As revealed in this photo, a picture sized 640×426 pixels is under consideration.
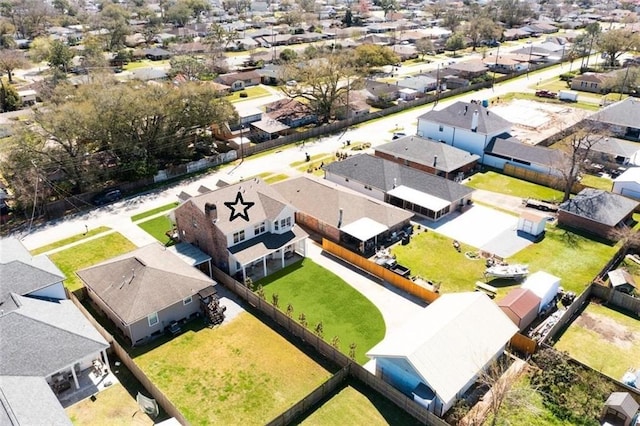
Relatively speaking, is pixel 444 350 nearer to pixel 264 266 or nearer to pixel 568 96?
pixel 264 266

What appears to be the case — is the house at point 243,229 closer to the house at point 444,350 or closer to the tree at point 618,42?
the house at point 444,350

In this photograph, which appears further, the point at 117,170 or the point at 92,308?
the point at 117,170

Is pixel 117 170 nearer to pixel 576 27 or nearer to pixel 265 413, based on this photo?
pixel 265 413

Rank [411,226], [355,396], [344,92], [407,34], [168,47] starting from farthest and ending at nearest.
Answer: [407,34], [168,47], [344,92], [411,226], [355,396]

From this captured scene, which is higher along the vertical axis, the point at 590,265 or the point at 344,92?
the point at 344,92

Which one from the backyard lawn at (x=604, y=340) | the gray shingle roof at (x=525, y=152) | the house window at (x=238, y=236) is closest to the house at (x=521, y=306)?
the backyard lawn at (x=604, y=340)

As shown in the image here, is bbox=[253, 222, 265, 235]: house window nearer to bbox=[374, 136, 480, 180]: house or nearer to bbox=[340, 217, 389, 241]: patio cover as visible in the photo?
bbox=[340, 217, 389, 241]: patio cover

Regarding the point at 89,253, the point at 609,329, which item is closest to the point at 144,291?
the point at 89,253

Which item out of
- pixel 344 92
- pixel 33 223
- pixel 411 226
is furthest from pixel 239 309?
pixel 344 92
